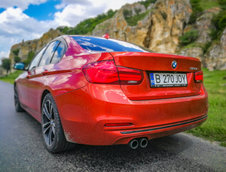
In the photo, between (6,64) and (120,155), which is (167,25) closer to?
(120,155)

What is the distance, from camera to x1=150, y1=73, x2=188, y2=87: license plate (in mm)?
1833

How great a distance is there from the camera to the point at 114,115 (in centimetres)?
160

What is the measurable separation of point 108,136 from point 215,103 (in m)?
4.69

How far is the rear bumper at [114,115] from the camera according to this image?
1.61m

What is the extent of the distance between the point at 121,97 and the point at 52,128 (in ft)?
3.74

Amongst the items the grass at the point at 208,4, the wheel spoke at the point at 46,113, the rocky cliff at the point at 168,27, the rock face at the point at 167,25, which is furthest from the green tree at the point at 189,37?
the wheel spoke at the point at 46,113

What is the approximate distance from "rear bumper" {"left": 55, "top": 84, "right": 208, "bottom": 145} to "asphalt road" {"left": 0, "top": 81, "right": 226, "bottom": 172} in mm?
336

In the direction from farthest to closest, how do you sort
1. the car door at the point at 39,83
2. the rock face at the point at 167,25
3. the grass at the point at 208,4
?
the grass at the point at 208,4
the rock face at the point at 167,25
the car door at the point at 39,83

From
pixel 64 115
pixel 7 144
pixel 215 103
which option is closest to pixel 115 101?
pixel 64 115

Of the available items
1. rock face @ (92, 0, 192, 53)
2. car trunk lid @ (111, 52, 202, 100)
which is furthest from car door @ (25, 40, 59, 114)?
rock face @ (92, 0, 192, 53)

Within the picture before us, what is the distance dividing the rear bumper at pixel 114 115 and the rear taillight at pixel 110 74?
6 cm

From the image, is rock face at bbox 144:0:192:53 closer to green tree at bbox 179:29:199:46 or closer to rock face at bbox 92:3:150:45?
green tree at bbox 179:29:199:46

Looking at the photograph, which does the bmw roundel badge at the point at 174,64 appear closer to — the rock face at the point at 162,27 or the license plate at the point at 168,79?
the license plate at the point at 168,79

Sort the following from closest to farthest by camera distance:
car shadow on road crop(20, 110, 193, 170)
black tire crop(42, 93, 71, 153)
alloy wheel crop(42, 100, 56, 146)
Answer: car shadow on road crop(20, 110, 193, 170), black tire crop(42, 93, 71, 153), alloy wheel crop(42, 100, 56, 146)
